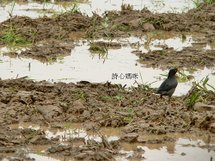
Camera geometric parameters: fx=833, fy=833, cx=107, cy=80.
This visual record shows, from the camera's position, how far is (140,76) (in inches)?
427

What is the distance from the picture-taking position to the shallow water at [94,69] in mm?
10703

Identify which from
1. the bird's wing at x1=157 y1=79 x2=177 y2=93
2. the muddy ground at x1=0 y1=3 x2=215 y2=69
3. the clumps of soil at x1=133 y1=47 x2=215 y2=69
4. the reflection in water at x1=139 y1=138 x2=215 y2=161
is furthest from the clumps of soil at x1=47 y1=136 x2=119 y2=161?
the muddy ground at x1=0 y1=3 x2=215 y2=69

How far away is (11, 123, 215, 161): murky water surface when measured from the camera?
25.2ft

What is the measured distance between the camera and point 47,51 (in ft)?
39.5

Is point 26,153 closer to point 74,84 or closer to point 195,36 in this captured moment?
point 74,84

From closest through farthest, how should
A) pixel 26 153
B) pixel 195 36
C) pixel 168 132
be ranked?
pixel 26 153 → pixel 168 132 → pixel 195 36

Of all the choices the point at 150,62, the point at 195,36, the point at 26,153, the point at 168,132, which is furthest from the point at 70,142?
the point at 195,36

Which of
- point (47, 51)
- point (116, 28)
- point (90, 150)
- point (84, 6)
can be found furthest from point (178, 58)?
point (90, 150)

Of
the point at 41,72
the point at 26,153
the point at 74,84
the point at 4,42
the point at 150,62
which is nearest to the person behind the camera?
the point at 26,153

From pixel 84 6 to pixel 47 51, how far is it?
3794 mm

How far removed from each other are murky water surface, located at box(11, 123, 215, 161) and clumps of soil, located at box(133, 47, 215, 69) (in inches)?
127

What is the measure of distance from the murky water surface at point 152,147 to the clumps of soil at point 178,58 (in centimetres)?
322

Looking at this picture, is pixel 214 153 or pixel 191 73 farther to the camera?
pixel 191 73

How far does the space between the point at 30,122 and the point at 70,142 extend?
0.81m
